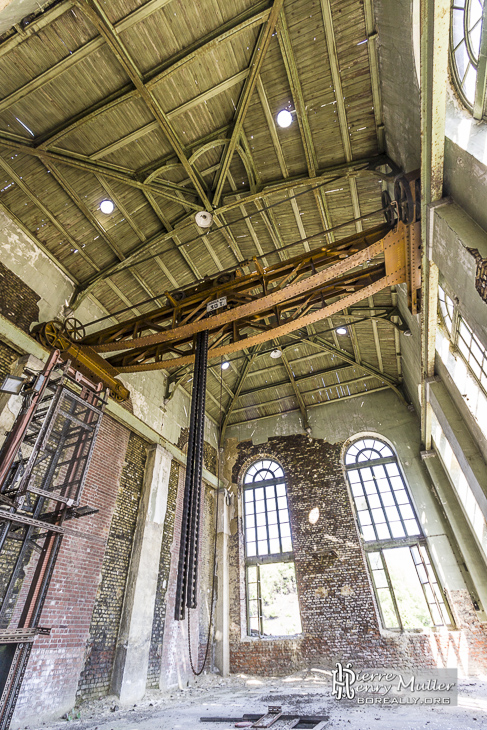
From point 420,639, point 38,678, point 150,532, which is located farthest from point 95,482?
point 420,639

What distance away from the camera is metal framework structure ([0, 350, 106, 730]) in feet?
15.7

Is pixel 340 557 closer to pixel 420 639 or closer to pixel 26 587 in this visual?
pixel 420 639

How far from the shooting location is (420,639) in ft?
30.3

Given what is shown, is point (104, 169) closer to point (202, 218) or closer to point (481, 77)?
point (202, 218)

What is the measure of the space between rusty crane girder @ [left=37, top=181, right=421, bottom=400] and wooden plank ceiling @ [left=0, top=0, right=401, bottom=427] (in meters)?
1.50

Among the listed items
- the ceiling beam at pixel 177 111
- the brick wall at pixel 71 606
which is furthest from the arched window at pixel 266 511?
the ceiling beam at pixel 177 111

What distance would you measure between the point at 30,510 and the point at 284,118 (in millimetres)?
9022

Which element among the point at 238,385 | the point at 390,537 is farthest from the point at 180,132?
the point at 390,537

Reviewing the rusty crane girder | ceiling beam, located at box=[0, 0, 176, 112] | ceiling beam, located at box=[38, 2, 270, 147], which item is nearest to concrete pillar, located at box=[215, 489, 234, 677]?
the rusty crane girder

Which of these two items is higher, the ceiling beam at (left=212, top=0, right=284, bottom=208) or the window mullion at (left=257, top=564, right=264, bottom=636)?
the ceiling beam at (left=212, top=0, right=284, bottom=208)

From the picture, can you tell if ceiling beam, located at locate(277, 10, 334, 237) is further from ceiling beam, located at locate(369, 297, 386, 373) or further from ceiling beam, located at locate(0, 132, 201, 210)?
ceiling beam, located at locate(369, 297, 386, 373)

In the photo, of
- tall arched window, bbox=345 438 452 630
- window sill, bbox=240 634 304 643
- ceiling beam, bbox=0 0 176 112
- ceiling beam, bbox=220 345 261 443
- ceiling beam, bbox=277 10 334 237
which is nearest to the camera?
ceiling beam, bbox=0 0 176 112

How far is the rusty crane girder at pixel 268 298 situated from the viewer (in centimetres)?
609

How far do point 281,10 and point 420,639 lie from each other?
1383 centimetres
